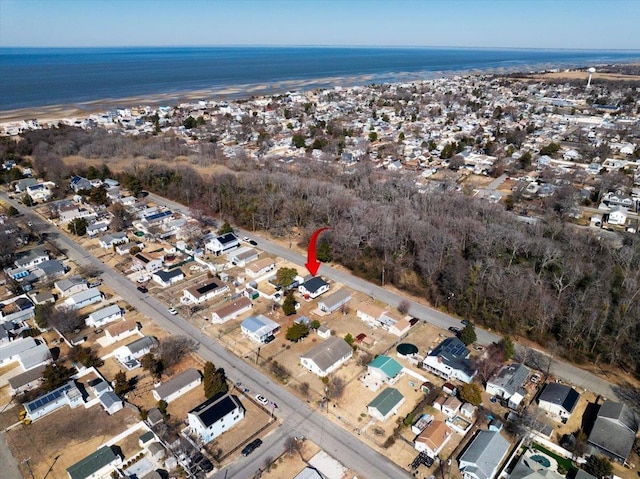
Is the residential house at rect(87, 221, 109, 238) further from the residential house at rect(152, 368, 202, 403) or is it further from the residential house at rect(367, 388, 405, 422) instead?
the residential house at rect(367, 388, 405, 422)

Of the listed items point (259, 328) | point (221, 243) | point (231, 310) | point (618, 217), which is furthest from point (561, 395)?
point (618, 217)

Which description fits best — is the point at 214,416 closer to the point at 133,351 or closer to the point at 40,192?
the point at 133,351

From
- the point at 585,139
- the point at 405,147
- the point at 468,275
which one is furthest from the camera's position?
the point at 585,139

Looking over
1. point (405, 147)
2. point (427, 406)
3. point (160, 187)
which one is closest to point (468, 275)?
point (427, 406)

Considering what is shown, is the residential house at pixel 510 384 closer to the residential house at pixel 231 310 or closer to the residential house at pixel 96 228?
the residential house at pixel 231 310

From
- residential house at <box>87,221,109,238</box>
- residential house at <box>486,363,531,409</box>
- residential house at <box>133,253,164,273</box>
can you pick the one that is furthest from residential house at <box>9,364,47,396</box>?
residential house at <box>486,363,531,409</box>

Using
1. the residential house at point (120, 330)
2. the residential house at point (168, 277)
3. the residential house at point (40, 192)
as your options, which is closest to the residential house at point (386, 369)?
the residential house at point (120, 330)

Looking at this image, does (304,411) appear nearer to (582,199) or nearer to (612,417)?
(612,417)
